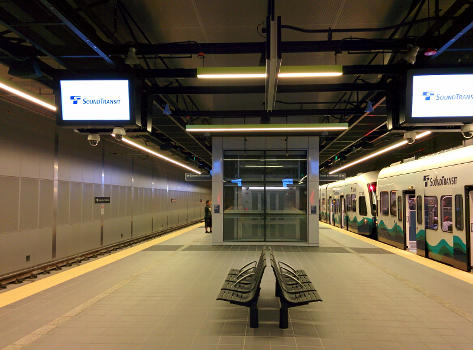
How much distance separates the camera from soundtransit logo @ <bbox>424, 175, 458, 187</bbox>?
822 centimetres

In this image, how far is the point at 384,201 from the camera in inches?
520

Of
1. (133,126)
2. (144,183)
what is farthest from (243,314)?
(144,183)

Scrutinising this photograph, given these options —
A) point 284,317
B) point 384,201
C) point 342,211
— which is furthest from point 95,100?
point 342,211

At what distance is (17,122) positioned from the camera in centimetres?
904

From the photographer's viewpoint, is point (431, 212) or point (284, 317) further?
point (431, 212)

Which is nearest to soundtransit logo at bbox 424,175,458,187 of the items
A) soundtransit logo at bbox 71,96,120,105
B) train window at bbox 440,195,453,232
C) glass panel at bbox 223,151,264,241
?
train window at bbox 440,195,453,232

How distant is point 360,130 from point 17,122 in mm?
9655

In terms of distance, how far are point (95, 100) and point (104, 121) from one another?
12.4 inches

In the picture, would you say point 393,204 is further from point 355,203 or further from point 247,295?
point 247,295

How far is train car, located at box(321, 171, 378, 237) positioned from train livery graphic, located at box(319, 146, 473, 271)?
43 millimetres

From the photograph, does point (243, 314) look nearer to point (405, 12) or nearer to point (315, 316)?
point (315, 316)

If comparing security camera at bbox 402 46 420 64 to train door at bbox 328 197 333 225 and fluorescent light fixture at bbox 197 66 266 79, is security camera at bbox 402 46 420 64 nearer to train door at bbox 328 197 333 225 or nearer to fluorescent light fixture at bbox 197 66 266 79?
fluorescent light fixture at bbox 197 66 266 79

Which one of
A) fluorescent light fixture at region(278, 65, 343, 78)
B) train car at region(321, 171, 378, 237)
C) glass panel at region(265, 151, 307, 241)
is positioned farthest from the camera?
train car at region(321, 171, 378, 237)

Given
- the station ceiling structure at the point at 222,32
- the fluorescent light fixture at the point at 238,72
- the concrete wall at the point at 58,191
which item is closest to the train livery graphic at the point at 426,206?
the station ceiling structure at the point at 222,32
